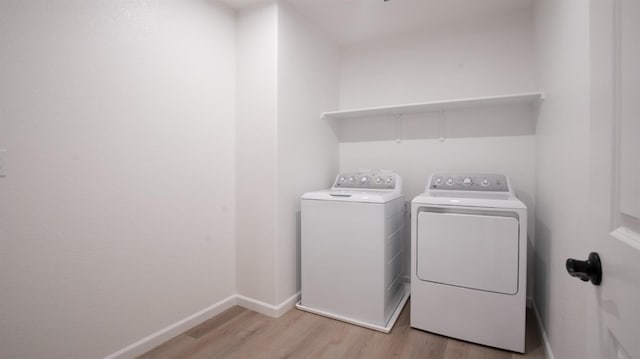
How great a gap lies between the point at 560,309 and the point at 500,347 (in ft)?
1.63

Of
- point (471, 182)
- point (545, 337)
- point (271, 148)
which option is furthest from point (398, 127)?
point (545, 337)

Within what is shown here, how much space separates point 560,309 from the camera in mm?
1391

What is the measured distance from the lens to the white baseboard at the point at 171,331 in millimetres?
1615

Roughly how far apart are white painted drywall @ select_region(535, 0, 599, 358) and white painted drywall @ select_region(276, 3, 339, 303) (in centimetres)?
164

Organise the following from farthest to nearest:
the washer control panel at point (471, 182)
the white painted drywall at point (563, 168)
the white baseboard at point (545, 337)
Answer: the washer control panel at point (471, 182)
the white baseboard at point (545, 337)
the white painted drywall at point (563, 168)

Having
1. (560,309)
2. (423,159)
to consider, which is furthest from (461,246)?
(423,159)

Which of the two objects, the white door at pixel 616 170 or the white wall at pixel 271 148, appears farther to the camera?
the white wall at pixel 271 148

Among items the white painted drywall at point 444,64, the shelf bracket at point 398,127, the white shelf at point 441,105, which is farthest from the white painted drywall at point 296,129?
the shelf bracket at point 398,127

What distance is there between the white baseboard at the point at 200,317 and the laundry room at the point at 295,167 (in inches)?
0.6

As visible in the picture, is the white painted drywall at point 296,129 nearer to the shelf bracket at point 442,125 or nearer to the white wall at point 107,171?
the white wall at point 107,171

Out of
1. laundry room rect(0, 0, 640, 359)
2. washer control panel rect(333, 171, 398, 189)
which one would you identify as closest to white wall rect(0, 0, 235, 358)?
laundry room rect(0, 0, 640, 359)

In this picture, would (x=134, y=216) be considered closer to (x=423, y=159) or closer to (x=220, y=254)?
(x=220, y=254)

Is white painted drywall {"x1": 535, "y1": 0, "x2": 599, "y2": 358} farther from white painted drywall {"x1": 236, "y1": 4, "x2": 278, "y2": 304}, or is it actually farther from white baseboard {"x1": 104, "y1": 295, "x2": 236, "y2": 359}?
white baseboard {"x1": 104, "y1": 295, "x2": 236, "y2": 359}

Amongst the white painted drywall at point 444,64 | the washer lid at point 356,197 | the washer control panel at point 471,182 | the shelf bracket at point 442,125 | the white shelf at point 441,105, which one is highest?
the white painted drywall at point 444,64
